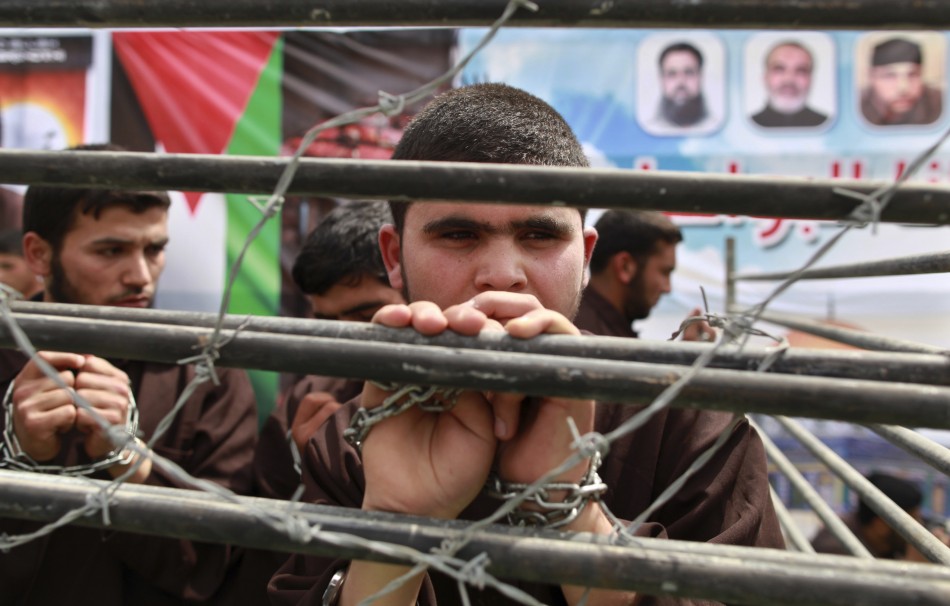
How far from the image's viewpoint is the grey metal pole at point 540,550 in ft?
1.77

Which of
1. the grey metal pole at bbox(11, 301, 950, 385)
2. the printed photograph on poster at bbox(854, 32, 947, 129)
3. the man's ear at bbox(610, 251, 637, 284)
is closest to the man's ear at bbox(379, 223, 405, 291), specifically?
the grey metal pole at bbox(11, 301, 950, 385)

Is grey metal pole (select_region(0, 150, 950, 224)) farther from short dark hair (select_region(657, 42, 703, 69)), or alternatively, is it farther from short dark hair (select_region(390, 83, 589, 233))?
short dark hair (select_region(657, 42, 703, 69))

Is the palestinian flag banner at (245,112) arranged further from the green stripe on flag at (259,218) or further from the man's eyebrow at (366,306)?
the man's eyebrow at (366,306)

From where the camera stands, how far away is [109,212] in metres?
1.85

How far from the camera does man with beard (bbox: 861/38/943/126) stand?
10.9 ft

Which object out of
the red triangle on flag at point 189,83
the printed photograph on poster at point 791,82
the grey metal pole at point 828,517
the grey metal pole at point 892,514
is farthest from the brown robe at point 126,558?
the printed photograph on poster at point 791,82

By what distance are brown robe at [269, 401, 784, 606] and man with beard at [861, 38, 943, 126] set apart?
9.51 feet

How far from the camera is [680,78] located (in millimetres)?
3373

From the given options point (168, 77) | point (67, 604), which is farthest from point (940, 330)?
point (168, 77)

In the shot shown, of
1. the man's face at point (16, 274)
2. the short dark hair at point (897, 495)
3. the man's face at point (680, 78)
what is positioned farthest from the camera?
the man's face at point (680, 78)

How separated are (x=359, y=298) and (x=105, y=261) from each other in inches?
26.0

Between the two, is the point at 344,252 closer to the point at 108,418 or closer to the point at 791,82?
the point at 108,418

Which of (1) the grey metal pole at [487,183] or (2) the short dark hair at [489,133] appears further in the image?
(2) the short dark hair at [489,133]

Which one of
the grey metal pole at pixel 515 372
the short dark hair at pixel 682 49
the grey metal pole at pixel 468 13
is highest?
the short dark hair at pixel 682 49
